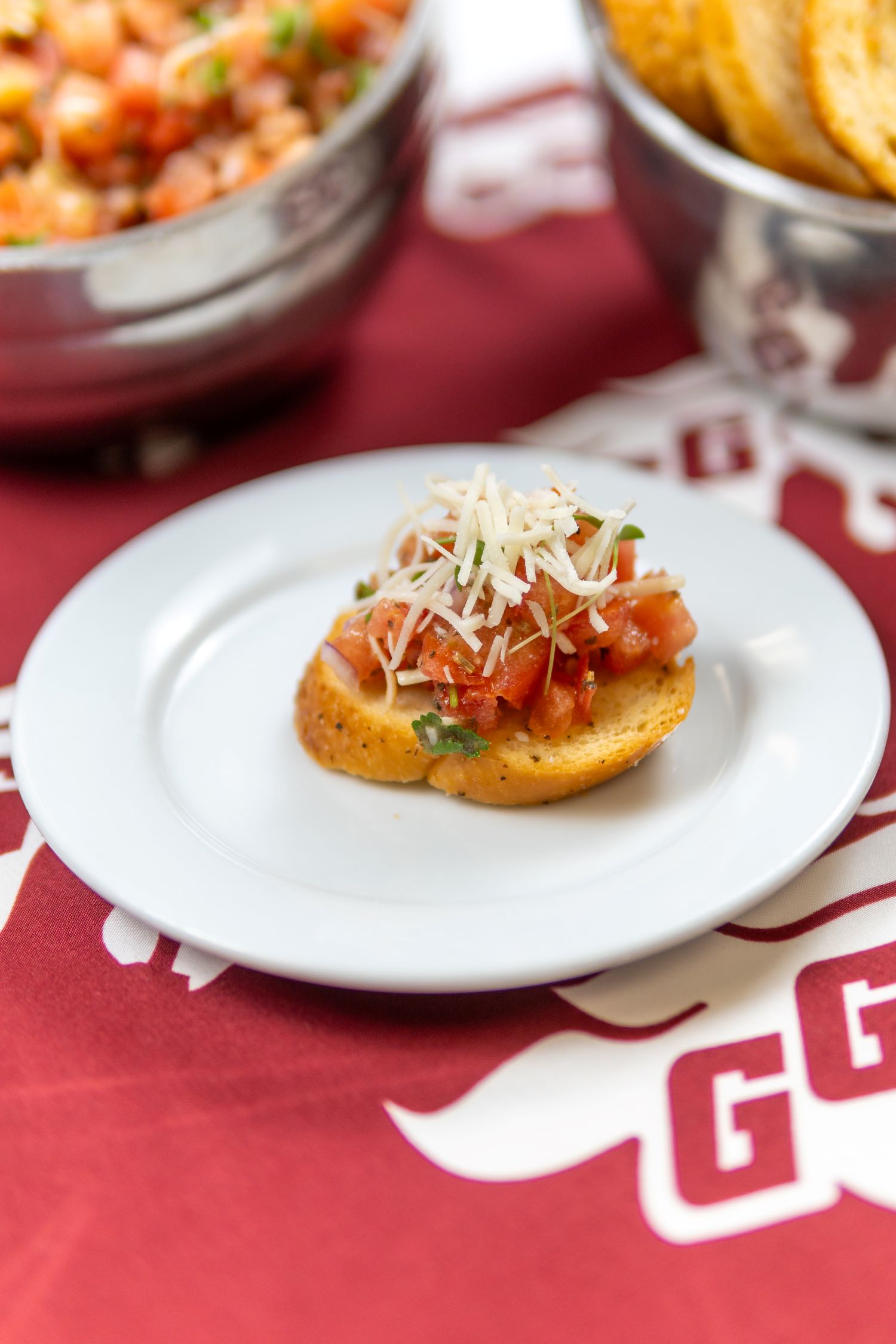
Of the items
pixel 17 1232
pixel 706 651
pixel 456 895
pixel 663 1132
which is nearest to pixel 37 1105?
pixel 17 1232

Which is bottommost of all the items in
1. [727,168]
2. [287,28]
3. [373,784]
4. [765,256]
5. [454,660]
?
[373,784]

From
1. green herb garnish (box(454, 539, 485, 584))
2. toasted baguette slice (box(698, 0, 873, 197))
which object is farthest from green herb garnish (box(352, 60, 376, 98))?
green herb garnish (box(454, 539, 485, 584))

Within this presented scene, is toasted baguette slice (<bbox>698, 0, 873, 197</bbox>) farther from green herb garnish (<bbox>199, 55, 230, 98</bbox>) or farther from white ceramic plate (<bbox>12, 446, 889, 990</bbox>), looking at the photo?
green herb garnish (<bbox>199, 55, 230, 98</bbox>)

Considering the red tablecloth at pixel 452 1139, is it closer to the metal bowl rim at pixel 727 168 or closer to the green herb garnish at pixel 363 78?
the metal bowl rim at pixel 727 168

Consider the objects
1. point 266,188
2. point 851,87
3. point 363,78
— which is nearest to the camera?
point 851,87

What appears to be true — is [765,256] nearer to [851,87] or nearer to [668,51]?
[851,87]

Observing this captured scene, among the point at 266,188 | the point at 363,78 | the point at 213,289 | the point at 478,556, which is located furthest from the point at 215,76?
the point at 478,556

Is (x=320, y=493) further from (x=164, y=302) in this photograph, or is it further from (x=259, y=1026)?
(x=259, y=1026)
